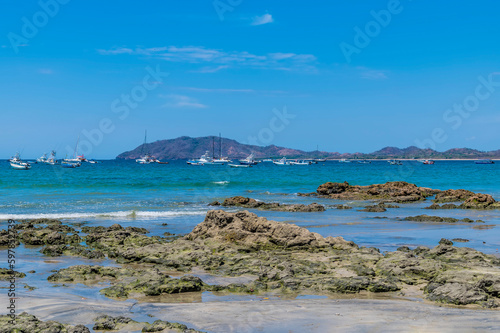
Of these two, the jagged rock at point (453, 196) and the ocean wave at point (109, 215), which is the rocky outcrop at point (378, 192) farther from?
the ocean wave at point (109, 215)

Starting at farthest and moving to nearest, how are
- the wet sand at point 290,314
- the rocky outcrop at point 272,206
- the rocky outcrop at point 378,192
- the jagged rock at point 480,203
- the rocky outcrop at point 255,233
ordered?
the rocky outcrop at point 378,192 < the jagged rock at point 480,203 < the rocky outcrop at point 272,206 < the rocky outcrop at point 255,233 < the wet sand at point 290,314

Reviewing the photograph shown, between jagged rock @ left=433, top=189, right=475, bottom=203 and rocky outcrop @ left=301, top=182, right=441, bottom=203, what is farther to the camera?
rocky outcrop @ left=301, top=182, right=441, bottom=203

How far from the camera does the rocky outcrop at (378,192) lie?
43156 mm

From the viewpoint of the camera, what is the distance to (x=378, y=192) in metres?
46.0

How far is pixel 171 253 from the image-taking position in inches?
638

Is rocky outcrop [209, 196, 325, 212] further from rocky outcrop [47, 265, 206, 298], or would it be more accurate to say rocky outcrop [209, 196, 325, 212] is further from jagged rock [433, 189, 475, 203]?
rocky outcrop [47, 265, 206, 298]

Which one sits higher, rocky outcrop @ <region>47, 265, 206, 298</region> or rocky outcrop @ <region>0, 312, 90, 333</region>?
rocky outcrop @ <region>0, 312, 90, 333</region>

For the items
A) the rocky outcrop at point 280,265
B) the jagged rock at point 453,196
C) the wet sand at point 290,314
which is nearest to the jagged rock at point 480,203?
the jagged rock at point 453,196

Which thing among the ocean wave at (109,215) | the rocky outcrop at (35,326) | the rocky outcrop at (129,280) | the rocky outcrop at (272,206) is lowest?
the ocean wave at (109,215)

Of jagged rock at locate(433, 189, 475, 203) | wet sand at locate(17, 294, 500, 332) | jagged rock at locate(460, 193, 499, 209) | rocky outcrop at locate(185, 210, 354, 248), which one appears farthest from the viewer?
jagged rock at locate(433, 189, 475, 203)

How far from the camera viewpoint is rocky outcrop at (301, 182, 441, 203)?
4316 centimetres

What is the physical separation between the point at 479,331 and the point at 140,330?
6269 millimetres

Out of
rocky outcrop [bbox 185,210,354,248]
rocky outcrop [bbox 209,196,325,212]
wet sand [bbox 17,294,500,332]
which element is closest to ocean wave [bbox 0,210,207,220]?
rocky outcrop [bbox 209,196,325,212]

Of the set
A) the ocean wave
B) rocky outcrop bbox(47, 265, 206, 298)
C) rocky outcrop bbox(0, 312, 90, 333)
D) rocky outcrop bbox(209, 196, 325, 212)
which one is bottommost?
the ocean wave
